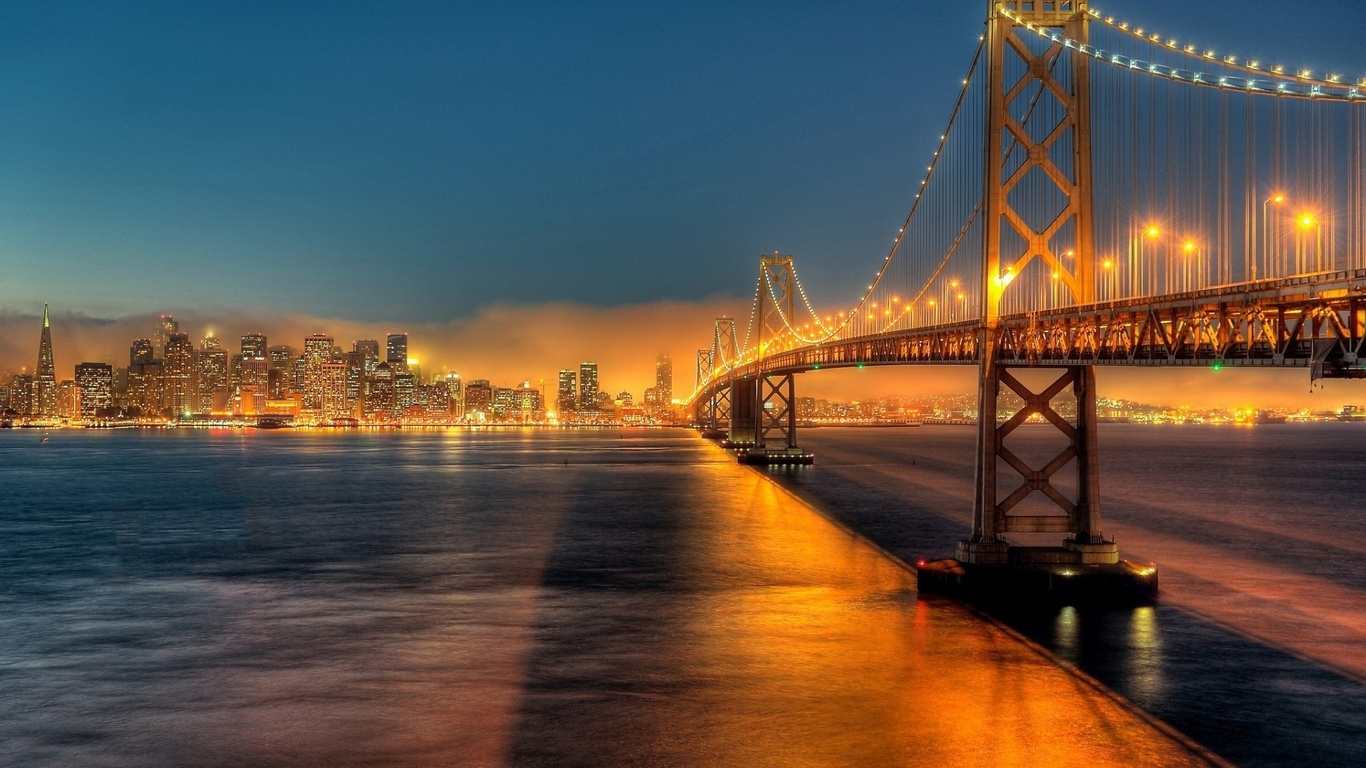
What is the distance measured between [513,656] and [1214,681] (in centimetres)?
1324

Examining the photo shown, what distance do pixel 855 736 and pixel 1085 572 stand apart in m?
11.2

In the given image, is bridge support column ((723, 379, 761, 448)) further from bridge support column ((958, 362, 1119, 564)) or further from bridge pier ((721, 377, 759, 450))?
bridge support column ((958, 362, 1119, 564))

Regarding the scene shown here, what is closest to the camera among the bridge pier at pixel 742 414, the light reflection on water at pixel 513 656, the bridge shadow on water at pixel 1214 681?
the light reflection on water at pixel 513 656

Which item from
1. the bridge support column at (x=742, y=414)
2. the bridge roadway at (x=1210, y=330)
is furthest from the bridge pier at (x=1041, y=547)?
the bridge support column at (x=742, y=414)

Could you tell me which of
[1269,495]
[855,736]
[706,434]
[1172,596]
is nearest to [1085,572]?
[1172,596]

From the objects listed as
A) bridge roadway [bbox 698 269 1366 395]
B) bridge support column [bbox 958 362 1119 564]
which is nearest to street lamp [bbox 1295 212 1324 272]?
bridge roadway [bbox 698 269 1366 395]

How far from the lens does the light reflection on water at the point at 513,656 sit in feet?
54.8

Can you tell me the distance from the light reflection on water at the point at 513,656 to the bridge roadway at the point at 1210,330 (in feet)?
20.3

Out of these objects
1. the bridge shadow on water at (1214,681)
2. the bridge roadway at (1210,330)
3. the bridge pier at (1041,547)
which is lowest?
the bridge shadow on water at (1214,681)

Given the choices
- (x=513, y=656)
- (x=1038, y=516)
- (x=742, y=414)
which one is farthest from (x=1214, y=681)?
(x=742, y=414)

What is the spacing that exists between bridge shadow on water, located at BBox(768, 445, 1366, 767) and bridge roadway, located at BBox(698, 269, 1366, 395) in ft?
18.2

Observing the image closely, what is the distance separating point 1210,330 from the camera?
2048 cm

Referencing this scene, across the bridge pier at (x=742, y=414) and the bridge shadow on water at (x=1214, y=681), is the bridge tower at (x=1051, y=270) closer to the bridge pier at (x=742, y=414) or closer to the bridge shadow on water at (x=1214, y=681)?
the bridge shadow on water at (x=1214, y=681)

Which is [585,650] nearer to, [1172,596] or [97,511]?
[1172,596]
